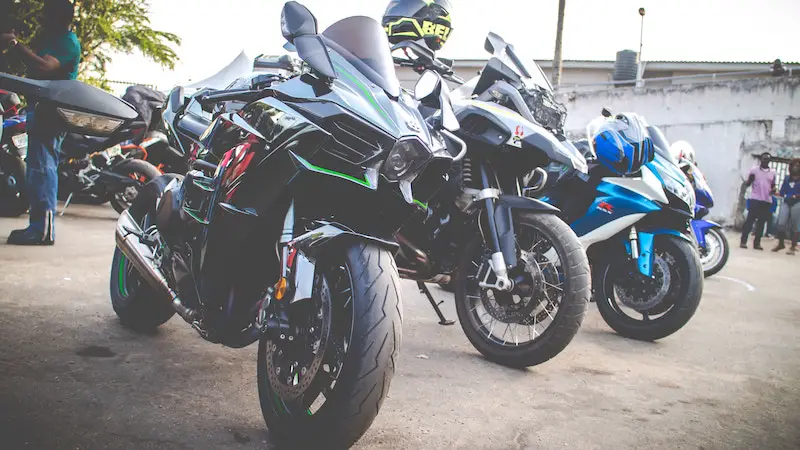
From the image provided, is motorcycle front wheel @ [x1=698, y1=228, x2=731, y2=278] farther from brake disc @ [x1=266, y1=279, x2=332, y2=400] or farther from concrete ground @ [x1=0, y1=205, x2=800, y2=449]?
brake disc @ [x1=266, y1=279, x2=332, y2=400]

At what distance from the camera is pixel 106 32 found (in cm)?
1928

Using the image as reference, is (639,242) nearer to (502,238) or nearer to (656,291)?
(656,291)

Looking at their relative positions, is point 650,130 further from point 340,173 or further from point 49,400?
point 49,400

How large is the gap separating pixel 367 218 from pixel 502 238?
5.06ft

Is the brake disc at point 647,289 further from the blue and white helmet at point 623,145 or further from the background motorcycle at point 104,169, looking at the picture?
the background motorcycle at point 104,169

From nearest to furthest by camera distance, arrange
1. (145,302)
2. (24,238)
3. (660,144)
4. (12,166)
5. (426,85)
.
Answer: (426,85) < (145,302) < (660,144) < (24,238) < (12,166)

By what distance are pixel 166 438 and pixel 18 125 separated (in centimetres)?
672

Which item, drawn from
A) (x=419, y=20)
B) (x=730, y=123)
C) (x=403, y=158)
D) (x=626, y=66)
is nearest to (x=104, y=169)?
(x=419, y=20)

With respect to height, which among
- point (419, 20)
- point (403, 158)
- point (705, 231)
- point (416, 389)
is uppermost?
point (419, 20)

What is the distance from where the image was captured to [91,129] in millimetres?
4254

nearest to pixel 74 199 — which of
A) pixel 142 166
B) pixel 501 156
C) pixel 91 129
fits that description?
pixel 142 166

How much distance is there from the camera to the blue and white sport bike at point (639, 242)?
4.58 meters

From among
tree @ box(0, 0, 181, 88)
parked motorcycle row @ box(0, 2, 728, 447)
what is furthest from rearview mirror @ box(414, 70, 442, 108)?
tree @ box(0, 0, 181, 88)

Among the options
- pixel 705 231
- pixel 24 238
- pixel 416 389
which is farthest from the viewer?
pixel 705 231
